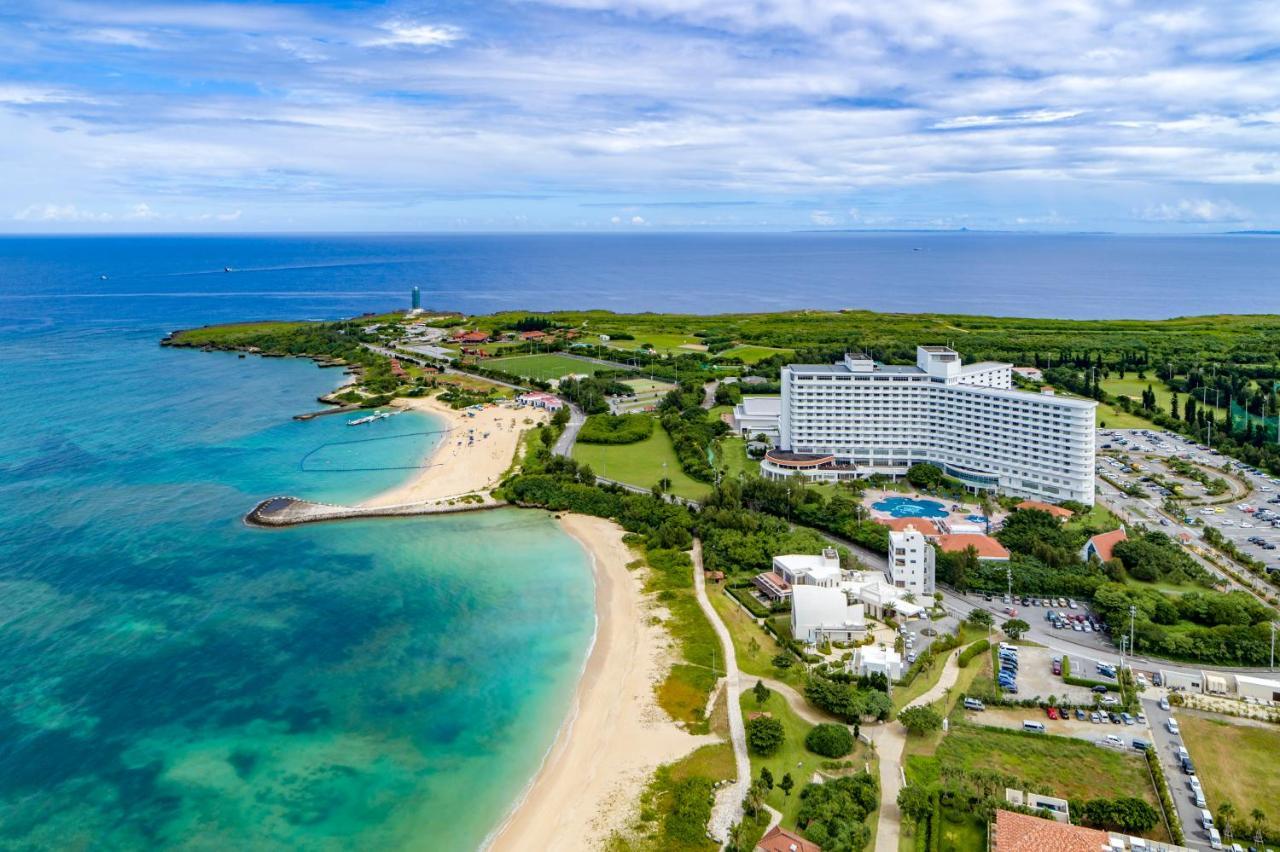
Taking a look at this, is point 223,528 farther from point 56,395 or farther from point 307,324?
point 307,324

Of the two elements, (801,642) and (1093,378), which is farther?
(1093,378)

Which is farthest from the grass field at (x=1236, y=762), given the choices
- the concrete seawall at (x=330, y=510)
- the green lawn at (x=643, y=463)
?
the concrete seawall at (x=330, y=510)

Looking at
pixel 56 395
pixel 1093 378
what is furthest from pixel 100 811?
pixel 1093 378

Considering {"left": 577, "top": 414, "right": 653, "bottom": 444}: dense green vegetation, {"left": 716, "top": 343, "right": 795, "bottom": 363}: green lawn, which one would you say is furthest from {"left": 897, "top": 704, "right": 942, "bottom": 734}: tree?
{"left": 716, "top": 343, "right": 795, "bottom": 363}: green lawn

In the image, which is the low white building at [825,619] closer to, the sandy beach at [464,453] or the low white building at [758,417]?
the sandy beach at [464,453]

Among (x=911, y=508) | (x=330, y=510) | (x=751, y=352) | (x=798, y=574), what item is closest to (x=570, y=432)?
(x=330, y=510)
